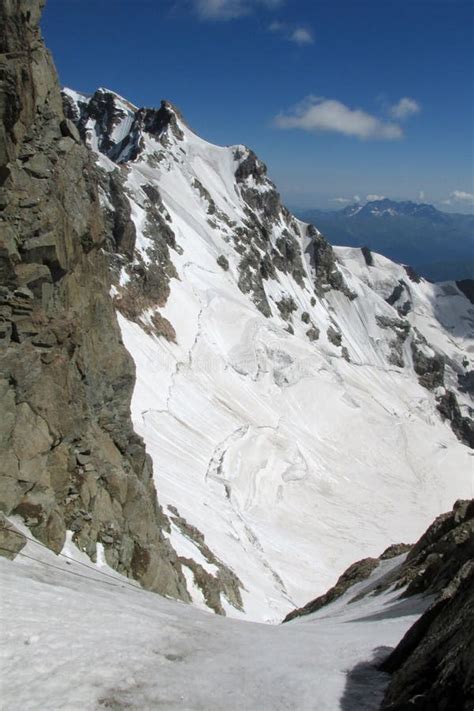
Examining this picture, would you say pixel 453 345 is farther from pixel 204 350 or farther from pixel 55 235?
pixel 55 235

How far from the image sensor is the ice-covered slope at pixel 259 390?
44.0m

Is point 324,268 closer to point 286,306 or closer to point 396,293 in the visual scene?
point 286,306

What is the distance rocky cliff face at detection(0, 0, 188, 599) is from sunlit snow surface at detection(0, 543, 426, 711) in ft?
13.0

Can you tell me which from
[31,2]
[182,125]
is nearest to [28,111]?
[31,2]

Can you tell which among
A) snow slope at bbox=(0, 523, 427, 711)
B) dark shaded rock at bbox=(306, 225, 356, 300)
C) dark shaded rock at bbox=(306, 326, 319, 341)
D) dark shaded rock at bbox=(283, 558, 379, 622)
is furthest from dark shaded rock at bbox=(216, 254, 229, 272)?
snow slope at bbox=(0, 523, 427, 711)

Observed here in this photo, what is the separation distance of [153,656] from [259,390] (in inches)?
2307

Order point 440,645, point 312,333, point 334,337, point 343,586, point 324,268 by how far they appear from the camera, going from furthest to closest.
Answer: point 324,268 → point 334,337 → point 312,333 → point 343,586 → point 440,645

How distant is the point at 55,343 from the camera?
18.3m

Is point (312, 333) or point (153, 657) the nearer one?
point (153, 657)

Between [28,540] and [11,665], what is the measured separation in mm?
6413

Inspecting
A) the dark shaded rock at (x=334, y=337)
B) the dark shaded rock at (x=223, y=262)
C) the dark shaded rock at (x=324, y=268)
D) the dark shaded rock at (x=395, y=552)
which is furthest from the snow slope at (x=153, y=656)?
the dark shaded rock at (x=324, y=268)

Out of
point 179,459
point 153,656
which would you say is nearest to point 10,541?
point 153,656

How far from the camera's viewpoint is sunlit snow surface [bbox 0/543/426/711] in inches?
310

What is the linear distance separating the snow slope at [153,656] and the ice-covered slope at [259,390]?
561 inches
